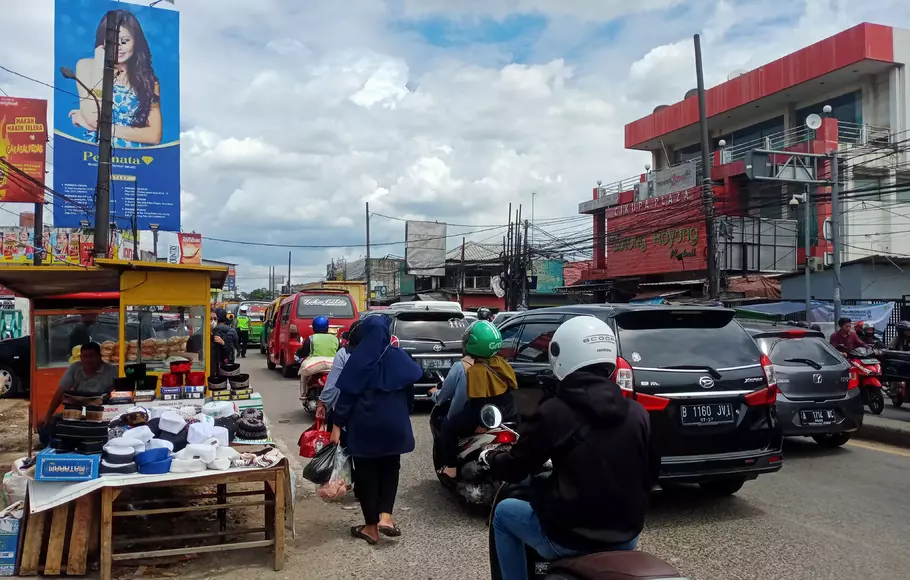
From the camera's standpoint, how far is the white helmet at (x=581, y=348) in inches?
124

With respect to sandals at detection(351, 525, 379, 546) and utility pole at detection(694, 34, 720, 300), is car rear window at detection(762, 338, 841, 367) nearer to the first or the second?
sandals at detection(351, 525, 379, 546)

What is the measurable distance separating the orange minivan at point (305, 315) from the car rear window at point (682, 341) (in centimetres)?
1206

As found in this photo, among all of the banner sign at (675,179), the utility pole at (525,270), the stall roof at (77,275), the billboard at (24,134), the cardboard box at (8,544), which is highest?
the banner sign at (675,179)

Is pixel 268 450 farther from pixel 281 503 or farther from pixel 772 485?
pixel 772 485

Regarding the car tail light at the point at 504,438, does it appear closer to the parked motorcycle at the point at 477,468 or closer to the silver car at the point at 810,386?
the parked motorcycle at the point at 477,468

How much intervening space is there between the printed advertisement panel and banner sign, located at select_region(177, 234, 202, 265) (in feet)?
71.0

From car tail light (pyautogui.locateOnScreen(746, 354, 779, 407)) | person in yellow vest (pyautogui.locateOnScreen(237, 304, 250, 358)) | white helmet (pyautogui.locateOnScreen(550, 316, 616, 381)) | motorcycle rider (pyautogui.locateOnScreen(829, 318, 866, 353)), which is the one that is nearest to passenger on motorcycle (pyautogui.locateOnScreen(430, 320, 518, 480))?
car tail light (pyautogui.locateOnScreen(746, 354, 779, 407))

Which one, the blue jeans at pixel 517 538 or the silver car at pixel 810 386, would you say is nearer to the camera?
the blue jeans at pixel 517 538

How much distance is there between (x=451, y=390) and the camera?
6.39 meters

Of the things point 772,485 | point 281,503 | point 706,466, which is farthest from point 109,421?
point 772,485

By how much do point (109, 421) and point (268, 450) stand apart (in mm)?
1170

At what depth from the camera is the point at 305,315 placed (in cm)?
1817

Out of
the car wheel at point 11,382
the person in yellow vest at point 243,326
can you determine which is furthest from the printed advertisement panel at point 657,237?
the car wheel at point 11,382

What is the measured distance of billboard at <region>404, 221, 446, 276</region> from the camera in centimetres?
4859
